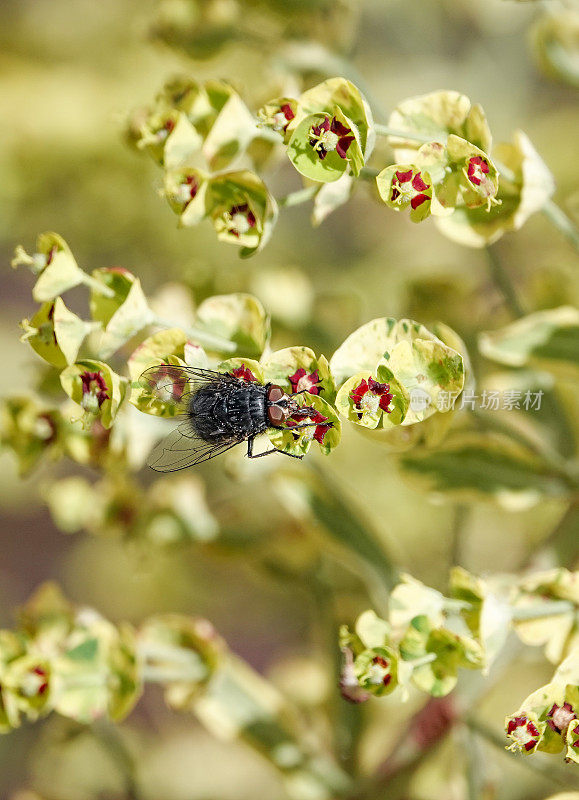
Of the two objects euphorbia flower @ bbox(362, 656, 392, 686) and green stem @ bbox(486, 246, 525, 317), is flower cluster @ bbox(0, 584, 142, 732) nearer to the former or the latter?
euphorbia flower @ bbox(362, 656, 392, 686)

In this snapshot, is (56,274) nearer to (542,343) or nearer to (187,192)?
(187,192)

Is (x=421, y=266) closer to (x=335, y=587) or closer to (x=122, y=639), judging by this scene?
(x=335, y=587)

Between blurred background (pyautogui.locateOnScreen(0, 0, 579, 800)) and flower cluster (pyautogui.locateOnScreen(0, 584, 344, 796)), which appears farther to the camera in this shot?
blurred background (pyautogui.locateOnScreen(0, 0, 579, 800))

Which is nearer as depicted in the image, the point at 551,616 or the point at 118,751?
the point at 551,616

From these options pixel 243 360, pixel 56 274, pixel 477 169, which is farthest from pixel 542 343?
pixel 56 274

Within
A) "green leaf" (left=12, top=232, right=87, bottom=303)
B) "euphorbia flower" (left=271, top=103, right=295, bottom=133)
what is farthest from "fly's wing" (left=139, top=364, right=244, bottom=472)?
"euphorbia flower" (left=271, top=103, right=295, bottom=133)

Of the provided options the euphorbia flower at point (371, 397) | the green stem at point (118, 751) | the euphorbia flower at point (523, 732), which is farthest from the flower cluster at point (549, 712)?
the green stem at point (118, 751)
